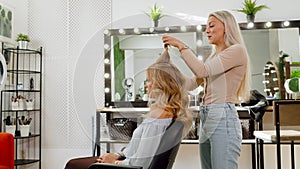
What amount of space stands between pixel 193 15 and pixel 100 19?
1.04 meters

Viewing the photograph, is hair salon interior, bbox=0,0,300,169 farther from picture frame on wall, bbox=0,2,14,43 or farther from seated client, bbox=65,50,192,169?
seated client, bbox=65,50,192,169

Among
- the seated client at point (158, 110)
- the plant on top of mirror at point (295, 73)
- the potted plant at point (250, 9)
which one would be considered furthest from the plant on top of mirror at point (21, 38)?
the plant on top of mirror at point (295, 73)

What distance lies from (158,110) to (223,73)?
351mm

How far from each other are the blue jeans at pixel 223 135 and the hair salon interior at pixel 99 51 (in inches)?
66.1

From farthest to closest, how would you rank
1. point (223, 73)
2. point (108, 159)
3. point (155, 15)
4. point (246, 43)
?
point (155, 15) → point (246, 43) → point (108, 159) → point (223, 73)

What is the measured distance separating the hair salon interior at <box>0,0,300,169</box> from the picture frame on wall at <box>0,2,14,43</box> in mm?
11

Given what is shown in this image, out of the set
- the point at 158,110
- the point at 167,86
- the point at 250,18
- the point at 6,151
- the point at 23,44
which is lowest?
the point at 6,151

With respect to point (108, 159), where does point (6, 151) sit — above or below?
below

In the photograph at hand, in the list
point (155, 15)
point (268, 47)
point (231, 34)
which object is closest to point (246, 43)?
point (268, 47)

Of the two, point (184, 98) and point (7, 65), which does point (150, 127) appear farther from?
point (7, 65)

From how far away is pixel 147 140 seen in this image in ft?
5.44

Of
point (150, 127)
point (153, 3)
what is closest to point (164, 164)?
point (150, 127)

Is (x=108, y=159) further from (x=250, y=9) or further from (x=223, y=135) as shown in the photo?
(x=250, y=9)

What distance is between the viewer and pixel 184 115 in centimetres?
170
